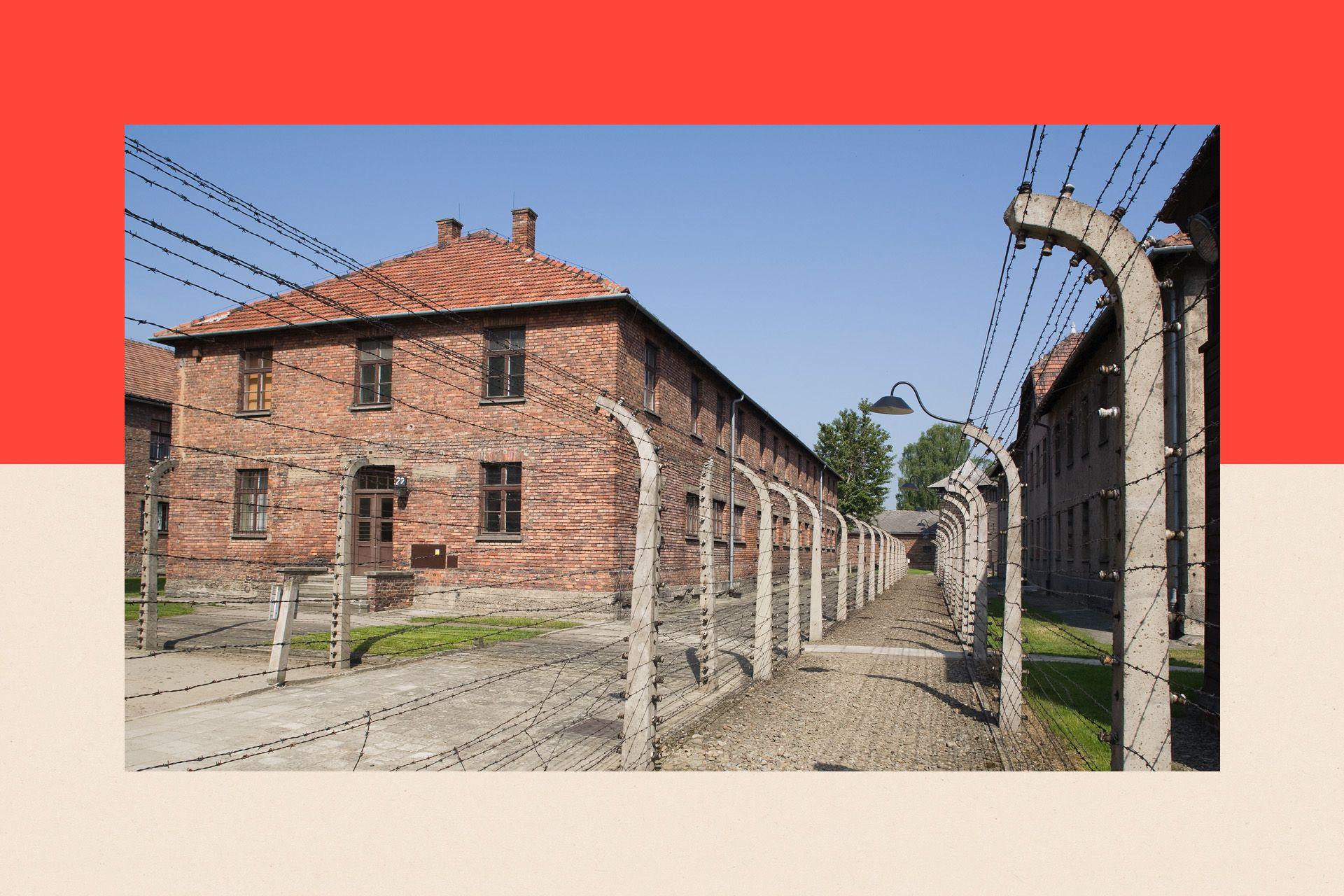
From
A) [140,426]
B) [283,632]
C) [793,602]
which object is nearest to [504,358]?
[793,602]

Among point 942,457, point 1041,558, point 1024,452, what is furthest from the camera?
point 942,457

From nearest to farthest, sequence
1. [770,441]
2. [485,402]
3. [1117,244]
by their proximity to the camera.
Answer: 1. [1117,244]
2. [485,402]
3. [770,441]

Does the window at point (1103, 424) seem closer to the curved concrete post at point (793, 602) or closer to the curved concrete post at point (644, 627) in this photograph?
the curved concrete post at point (793, 602)

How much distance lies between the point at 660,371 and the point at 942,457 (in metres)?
83.1

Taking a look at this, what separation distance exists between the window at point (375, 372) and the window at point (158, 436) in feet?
33.6

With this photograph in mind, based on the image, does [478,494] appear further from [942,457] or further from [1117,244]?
[942,457]

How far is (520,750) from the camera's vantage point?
6312 millimetres

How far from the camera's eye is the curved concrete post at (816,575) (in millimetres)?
12570

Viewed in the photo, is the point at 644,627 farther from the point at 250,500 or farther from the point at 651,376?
the point at 250,500

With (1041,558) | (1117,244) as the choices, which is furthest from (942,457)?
(1117,244)

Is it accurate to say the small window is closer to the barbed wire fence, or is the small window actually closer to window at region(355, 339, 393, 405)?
window at region(355, 339, 393, 405)

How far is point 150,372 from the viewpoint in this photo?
2717 cm

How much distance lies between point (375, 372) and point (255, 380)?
11.6 feet

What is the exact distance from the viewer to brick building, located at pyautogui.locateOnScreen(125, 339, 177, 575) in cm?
2541
